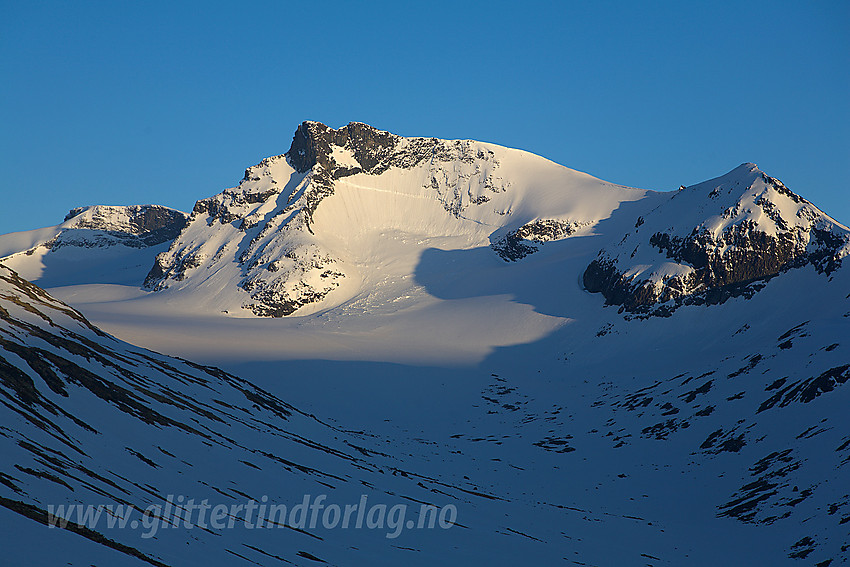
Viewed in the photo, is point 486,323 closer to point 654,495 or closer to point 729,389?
point 729,389

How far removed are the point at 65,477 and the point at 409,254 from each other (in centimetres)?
16938

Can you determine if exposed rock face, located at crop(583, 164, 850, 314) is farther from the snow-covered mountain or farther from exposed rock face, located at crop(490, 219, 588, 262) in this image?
exposed rock face, located at crop(490, 219, 588, 262)

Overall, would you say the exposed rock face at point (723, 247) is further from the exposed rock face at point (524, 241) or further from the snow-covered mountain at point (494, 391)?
the exposed rock face at point (524, 241)

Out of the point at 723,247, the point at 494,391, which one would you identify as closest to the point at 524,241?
the point at 723,247

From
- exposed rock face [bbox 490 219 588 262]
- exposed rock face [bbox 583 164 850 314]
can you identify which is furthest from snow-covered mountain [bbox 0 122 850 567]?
exposed rock face [bbox 490 219 588 262]

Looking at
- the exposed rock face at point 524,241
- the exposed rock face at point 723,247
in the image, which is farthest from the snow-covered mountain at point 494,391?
the exposed rock face at point 524,241

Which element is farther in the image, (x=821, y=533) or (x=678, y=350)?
(x=678, y=350)

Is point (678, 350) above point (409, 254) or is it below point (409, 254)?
below

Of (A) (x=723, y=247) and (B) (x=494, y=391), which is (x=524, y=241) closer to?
(A) (x=723, y=247)

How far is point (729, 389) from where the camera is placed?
86.9 metres

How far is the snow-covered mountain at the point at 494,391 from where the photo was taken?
132 feet

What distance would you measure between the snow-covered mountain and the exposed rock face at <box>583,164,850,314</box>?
0.48 metres

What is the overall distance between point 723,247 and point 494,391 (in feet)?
198

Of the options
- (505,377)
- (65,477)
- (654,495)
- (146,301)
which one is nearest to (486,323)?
(505,377)
